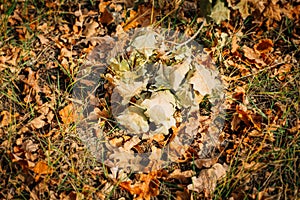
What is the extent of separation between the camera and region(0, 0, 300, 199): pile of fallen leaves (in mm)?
2318

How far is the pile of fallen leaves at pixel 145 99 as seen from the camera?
7.61ft

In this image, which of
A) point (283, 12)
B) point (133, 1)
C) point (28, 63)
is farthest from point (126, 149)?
point (283, 12)

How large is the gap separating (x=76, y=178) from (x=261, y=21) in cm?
174

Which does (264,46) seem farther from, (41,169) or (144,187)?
(41,169)

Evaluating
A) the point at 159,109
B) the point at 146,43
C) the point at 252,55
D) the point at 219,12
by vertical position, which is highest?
the point at 219,12

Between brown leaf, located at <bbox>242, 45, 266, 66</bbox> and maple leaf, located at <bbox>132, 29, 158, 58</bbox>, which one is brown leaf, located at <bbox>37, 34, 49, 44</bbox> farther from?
brown leaf, located at <bbox>242, 45, 266, 66</bbox>

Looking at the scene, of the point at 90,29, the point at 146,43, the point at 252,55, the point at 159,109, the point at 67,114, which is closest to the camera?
the point at 159,109

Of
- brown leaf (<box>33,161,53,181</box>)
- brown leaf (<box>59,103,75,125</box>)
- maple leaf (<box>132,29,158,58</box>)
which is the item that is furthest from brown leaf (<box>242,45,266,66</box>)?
brown leaf (<box>33,161,53,181</box>)

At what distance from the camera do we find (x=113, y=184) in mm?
2342

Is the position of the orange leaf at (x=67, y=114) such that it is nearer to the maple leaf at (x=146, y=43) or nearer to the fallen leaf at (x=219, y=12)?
the maple leaf at (x=146, y=43)

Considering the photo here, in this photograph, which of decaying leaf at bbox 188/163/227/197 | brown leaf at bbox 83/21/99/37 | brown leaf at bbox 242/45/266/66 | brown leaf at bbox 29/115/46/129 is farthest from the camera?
brown leaf at bbox 83/21/99/37

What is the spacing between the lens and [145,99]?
2492 mm

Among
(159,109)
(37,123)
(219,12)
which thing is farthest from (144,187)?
(219,12)

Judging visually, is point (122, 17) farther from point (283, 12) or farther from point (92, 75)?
point (283, 12)
